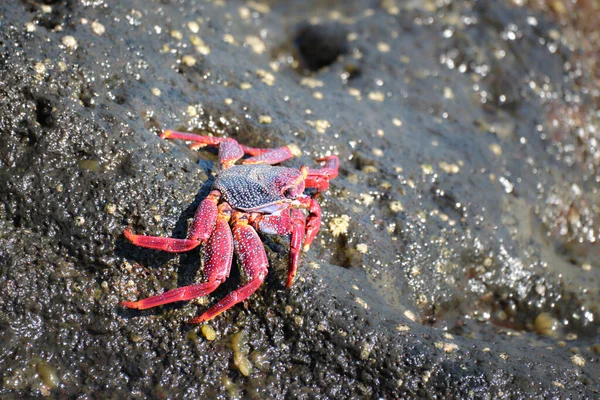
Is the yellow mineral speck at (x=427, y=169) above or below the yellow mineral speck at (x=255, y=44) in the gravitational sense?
below

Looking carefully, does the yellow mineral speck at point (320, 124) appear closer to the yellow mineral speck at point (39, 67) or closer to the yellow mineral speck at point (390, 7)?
the yellow mineral speck at point (39, 67)

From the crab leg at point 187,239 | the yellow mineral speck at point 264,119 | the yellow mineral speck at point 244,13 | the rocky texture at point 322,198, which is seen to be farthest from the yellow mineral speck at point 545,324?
the yellow mineral speck at point 244,13

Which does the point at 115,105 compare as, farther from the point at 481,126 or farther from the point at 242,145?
the point at 481,126

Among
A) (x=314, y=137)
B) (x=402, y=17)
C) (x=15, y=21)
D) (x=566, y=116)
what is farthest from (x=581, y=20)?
(x=15, y=21)

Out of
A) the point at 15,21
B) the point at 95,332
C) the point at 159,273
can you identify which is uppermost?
the point at 15,21

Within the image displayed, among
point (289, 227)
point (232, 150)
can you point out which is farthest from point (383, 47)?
point (289, 227)

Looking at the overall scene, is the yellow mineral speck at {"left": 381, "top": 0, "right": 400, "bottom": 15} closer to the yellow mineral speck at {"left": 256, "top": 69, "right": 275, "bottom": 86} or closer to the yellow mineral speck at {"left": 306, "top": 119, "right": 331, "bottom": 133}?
the yellow mineral speck at {"left": 256, "top": 69, "right": 275, "bottom": 86}

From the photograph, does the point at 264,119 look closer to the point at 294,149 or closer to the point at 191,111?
the point at 294,149
